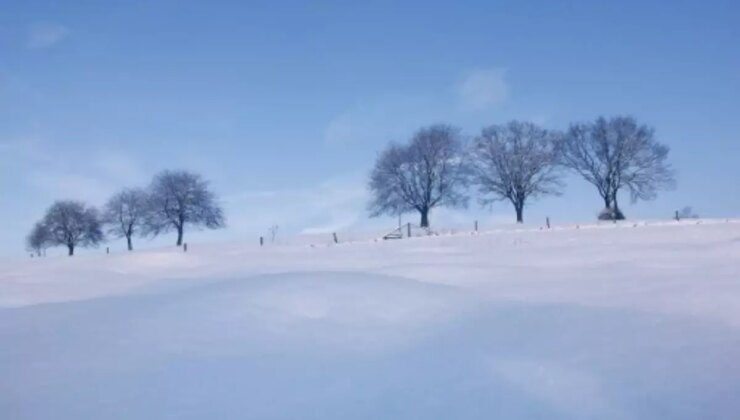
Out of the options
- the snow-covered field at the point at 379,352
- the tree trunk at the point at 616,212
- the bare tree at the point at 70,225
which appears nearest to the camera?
the snow-covered field at the point at 379,352

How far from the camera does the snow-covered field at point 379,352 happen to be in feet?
10.4

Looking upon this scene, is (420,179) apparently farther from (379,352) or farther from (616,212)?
(379,352)

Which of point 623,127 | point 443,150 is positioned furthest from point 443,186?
point 623,127

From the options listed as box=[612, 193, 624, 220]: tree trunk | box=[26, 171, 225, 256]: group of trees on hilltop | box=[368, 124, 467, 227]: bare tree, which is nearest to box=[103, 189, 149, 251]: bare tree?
box=[26, 171, 225, 256]: group of trees on hilltop

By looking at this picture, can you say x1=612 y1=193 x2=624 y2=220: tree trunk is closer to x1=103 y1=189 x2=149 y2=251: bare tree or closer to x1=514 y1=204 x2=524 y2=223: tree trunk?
x1=514 y1=204 x2=524 y2=223: tree trunk

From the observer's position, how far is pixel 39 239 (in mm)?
68938

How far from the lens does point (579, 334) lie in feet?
13.9

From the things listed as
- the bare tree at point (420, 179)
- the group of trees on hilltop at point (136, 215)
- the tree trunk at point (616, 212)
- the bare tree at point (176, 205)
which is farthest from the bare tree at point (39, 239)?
the tree trunk at point (616, 212)

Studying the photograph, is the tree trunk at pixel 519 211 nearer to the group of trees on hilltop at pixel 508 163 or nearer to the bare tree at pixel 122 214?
the group of trees on hilltop at pixel 508 163

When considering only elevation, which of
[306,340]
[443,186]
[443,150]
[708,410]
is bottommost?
[708,410]

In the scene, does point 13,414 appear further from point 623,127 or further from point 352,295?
point 623,127

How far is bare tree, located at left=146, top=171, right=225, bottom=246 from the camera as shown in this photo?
2247 inches

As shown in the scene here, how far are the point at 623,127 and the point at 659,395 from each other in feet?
173

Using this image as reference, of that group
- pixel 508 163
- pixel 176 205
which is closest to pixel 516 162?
pixel 508 163
